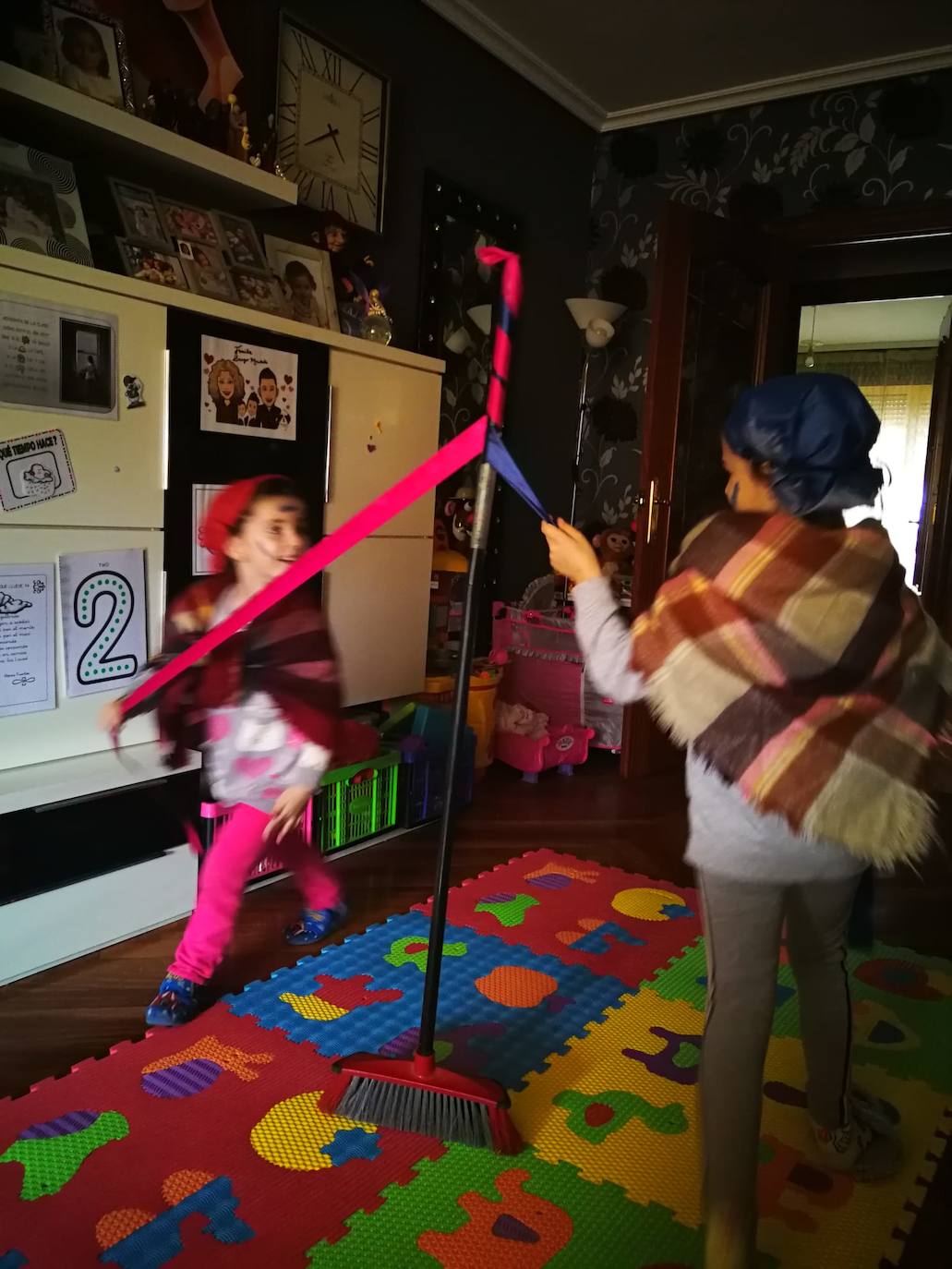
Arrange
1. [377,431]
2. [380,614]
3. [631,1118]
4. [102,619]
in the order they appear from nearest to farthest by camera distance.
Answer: [631,1118], [102,619], [377,431], [380,614]

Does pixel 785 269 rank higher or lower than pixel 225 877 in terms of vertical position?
higher

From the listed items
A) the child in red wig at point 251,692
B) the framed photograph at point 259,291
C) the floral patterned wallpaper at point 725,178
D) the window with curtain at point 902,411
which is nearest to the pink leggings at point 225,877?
the child in red wig at point 251,692

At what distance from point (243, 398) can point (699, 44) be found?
2483 mm

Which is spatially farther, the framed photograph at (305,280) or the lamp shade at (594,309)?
the lamp shade at (594,309)

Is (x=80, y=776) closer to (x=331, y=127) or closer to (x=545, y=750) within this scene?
(x=545, y=750)

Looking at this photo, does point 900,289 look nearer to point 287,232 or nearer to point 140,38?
point 287,232

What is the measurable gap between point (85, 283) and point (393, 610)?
4.23 feet

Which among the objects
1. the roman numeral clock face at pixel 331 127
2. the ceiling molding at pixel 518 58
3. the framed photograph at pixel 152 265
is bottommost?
the framed photograph at pixel 152 265

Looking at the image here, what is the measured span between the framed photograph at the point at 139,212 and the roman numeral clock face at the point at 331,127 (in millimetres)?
646

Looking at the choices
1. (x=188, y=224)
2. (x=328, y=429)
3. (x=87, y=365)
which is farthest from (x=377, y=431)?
(x=87, y=365)

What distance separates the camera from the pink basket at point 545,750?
3.50 meters

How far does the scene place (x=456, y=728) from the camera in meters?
1.34

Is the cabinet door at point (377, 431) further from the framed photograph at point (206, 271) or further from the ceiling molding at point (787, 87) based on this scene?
the ceiling molding at point (787, 87)

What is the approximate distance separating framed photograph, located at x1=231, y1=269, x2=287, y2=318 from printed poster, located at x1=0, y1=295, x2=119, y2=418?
0.53 m
